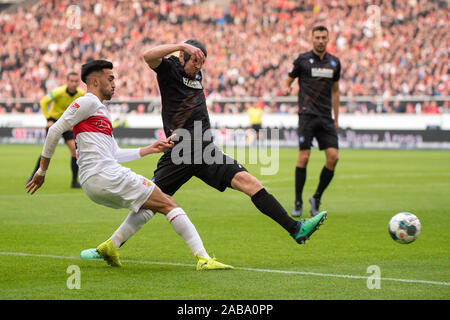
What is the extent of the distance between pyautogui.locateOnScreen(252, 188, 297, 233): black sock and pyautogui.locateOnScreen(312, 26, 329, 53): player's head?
461 cm

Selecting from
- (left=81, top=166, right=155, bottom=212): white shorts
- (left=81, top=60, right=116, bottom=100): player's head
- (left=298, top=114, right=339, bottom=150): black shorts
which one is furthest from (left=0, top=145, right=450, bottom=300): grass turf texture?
(left=81, top=60, right=116, bottom=100): player's head

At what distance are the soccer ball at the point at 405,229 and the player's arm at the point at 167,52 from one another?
2674 mm

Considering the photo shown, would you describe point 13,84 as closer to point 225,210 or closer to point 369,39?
point 369,39

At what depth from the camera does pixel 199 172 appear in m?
7.39

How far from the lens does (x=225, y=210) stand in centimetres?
1193

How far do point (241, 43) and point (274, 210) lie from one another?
35.0m

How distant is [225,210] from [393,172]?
8951mm

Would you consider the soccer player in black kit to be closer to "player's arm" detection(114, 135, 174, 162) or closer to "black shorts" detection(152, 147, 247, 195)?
"black shorts" detection(152, 147, 247, 195)

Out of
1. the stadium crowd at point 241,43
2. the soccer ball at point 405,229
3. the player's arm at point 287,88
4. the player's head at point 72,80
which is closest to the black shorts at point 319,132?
the player's arm at point 287,88

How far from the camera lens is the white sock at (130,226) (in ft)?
23.4

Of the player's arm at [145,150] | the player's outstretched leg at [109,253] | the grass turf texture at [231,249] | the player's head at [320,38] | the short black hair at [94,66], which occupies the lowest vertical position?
the grass turf texture at [231,249]

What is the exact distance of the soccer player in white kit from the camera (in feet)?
21.6

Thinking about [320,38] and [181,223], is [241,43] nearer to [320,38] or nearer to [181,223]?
[320,38]

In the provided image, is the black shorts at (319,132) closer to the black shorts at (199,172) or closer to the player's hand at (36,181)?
the black shorts at (199,172)
